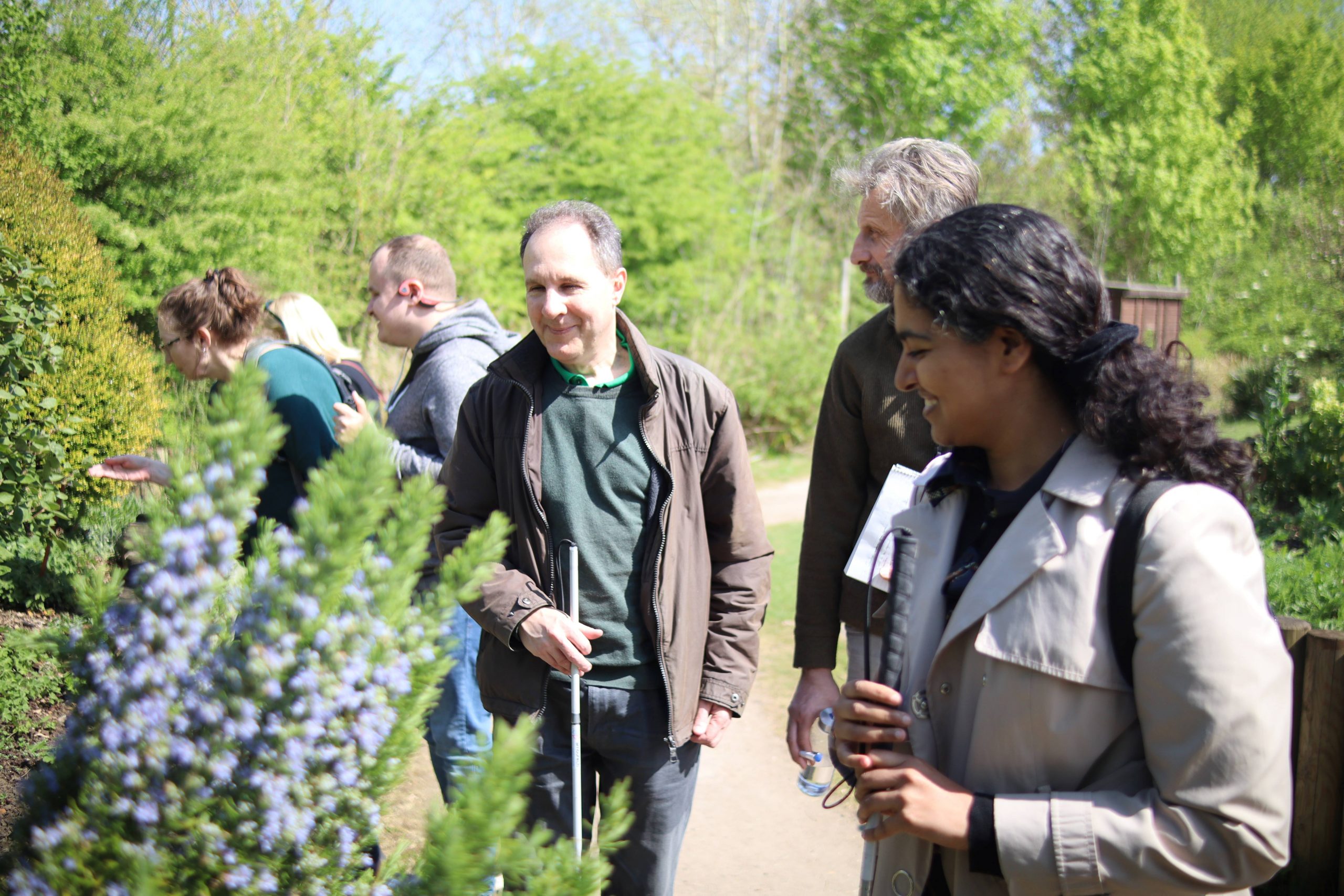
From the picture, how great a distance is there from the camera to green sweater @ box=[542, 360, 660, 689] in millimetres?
2650

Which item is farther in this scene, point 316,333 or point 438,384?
point 316,333

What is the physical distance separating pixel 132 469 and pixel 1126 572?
3438 mm

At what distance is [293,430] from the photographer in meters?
3.26

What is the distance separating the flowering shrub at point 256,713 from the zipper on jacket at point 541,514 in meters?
1.36

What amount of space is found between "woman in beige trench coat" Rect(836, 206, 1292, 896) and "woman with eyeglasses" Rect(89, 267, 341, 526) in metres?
2.20

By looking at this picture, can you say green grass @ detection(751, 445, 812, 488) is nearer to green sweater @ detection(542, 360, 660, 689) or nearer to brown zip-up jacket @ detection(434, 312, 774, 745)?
brown zip-up jacket @ detection(434, 312, 774, 745)

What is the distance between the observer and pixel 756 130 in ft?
78.5

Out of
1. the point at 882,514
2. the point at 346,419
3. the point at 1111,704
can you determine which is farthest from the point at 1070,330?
the point at 346,419

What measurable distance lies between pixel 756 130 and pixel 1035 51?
39.0 feet

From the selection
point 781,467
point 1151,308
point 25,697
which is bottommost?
point 781,467

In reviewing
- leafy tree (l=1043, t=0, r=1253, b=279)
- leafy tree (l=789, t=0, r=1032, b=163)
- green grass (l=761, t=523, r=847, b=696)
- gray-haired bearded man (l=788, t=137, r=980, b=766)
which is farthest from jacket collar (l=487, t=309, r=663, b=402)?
leafy tree (l=1043, t=0, r=1253, b=279)

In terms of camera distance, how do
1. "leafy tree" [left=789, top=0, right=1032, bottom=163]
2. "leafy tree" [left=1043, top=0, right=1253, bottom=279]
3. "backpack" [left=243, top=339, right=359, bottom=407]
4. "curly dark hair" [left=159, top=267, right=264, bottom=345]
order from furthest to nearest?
"leafy tree" [left=1043, top=0, right=1253, bottom=279] → "leafy tree" [left=789, top=0, right=1032, bottom=163] → "curly dark hair" [left=159, top=267, right=264, bottom=345] → "backpack" [left=243, top=339, right=359, bottom=407]

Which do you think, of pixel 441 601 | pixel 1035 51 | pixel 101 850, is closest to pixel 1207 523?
pixel 441 601

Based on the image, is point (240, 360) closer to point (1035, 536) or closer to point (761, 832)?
point (1035, 536)
